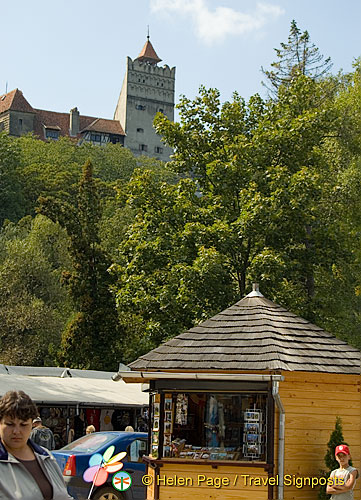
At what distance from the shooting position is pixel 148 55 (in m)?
166

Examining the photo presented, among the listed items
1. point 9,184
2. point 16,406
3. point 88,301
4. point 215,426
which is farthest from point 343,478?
point 9,184

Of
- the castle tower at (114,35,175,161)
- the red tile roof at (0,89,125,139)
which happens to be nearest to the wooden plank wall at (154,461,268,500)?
the red tile roof at (0,89,125,139)

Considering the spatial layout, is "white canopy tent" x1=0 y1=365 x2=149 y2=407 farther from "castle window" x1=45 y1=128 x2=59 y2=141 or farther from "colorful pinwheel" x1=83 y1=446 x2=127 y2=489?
"castle window" x1=45 y1=128 x2=59 y2=141

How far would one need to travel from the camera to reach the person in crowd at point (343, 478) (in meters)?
10.3

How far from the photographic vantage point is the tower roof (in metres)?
166

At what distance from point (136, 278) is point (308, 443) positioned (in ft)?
45.1

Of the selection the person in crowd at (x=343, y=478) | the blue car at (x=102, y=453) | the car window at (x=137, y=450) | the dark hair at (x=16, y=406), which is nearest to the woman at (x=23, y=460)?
the dark hair at (x=16, y=406)

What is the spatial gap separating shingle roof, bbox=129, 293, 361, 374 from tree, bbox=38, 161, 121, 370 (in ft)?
69.2

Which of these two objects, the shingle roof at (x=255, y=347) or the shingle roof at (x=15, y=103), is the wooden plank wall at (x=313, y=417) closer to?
the shingle roof at (x=255, y=347)

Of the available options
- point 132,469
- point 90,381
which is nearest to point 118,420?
point 90,381

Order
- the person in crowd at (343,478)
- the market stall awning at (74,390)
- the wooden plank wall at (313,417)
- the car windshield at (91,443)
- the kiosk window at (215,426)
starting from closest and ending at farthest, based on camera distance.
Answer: the person in crowd at (343,478), the kiosk window at (215,426), the wooden plank wall at (313,417), the car windshield at (91,443), the market stall awning at (74,390)

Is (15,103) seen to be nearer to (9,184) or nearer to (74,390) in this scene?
(9,184)

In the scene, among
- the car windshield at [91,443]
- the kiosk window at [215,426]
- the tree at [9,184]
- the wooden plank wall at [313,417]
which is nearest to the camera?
the kiosk window at [215,426]

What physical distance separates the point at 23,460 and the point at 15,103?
5897 inches
